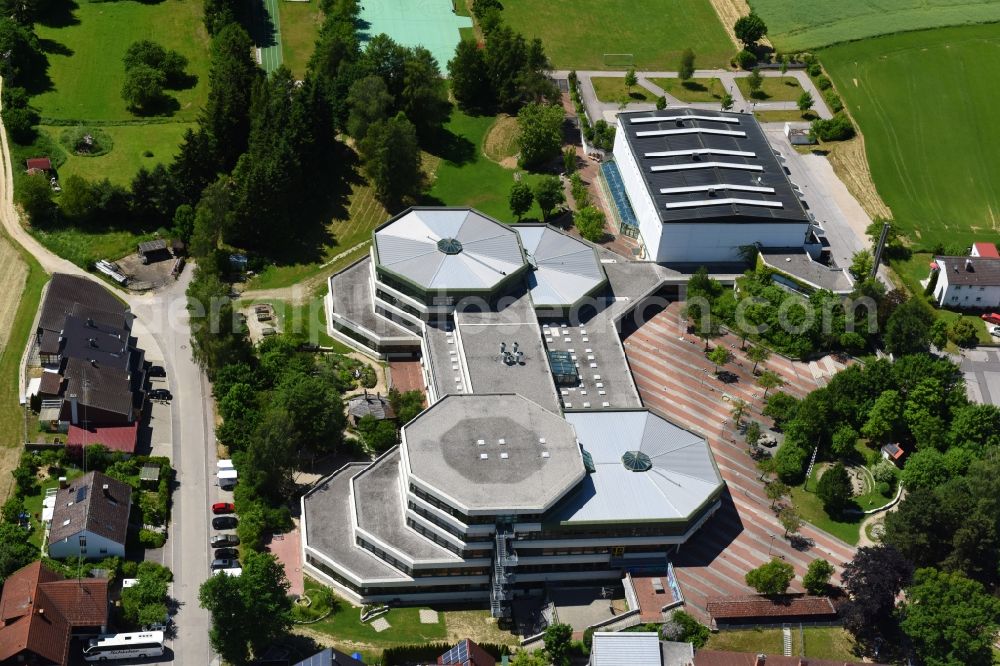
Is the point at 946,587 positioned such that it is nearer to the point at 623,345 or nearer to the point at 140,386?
the point at 623,345

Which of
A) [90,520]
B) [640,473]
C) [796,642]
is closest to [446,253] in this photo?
[640,473]

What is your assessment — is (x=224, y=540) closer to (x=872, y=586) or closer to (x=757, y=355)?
(x=872, y=586)

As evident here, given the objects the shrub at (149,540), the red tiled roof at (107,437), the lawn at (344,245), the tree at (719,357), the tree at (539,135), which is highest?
the tree at (539,135)

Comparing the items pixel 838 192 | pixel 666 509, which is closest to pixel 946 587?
pixel 666 509

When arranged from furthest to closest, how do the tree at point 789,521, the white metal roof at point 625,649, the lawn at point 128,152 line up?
the lawn at point 128,152, the tree at point 789,521, the white metal roof at point 625,649

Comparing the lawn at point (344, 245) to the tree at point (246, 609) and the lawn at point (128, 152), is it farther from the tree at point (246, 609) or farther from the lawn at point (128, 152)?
the tree at point (246, 609)

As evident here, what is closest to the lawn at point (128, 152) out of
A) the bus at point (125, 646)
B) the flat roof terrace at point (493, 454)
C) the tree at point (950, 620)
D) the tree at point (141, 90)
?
the tree at point (141, 90)

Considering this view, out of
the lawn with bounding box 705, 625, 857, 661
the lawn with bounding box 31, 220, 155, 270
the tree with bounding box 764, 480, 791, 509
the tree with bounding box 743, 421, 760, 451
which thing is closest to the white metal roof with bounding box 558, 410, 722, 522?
the tree with bounding box 764, 480, 791, 509
